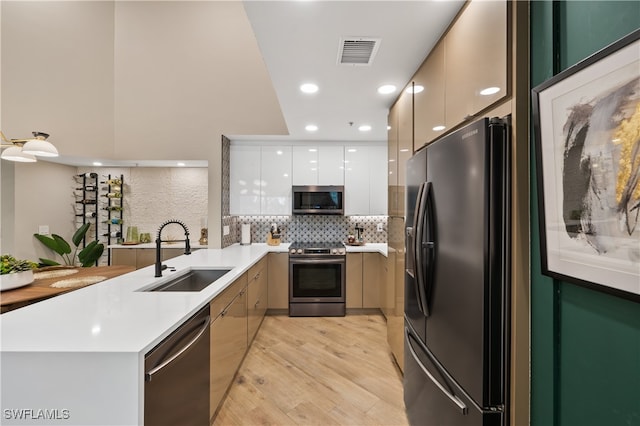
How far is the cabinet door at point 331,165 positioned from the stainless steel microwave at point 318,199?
13 centimetres

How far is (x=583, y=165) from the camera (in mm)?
811

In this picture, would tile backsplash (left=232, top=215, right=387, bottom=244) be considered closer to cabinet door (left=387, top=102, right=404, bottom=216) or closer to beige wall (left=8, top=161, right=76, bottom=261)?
cabinet door (left=387, top=102, right=404, bottom=216)

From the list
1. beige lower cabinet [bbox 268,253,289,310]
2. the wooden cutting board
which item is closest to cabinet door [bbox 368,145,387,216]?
beige lower cabinet [bbox 268,253,289,310]

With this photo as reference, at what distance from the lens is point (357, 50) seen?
179 cm

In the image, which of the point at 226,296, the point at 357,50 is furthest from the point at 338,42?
the point at 226,296

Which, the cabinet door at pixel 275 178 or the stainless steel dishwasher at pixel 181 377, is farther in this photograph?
the cabinet door at pixel 275 178

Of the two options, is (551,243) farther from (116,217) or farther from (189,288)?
(116,217)

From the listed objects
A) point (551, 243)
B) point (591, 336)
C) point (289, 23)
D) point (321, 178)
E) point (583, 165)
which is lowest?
point (591, 336)

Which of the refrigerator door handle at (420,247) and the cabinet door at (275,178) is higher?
the cabinet door at (275,178)

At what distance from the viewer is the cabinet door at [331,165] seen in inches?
164

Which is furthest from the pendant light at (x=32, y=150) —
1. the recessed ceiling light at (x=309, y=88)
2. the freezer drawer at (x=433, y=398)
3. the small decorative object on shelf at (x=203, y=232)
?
the freezer drawer at (x=433, y=398)

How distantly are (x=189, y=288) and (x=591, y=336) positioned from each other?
255 cm

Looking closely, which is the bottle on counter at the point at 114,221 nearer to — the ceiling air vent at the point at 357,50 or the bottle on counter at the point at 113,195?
the bottle on counter at the point at 113,195

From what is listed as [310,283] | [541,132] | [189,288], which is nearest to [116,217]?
[189,288]
